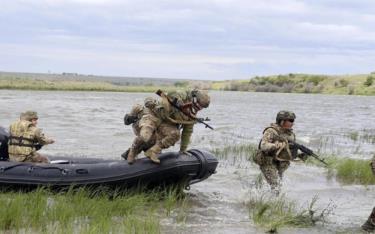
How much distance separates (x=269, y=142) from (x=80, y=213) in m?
3.63

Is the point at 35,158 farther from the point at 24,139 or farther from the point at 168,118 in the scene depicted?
the point at 168,118

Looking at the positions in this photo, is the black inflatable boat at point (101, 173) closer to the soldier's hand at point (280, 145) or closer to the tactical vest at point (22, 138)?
the tactical vest at point (22, 138)

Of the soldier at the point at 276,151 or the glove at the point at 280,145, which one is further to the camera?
the soldier at the point at 276,151

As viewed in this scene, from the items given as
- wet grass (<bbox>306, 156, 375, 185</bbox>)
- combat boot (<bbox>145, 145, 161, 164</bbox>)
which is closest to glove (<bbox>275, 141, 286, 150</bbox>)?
combat boot (<bbox>145, 145, 161, 164</bbox>)

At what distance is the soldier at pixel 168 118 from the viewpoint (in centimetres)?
912

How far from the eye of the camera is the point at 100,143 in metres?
19.3

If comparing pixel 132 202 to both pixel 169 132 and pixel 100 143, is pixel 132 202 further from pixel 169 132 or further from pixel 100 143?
pixel 100 143

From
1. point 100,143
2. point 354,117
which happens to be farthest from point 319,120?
point 100,143

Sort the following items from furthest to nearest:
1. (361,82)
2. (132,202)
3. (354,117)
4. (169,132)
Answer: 1. (361,82)
2. (354,117)
3. (169,132)
4. (132,202)

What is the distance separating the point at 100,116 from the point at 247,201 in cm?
2211

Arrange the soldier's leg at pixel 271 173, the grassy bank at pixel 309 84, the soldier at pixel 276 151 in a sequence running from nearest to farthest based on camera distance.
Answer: the soldier at pixel 276 151 < the soldier's leg at pixel 271 173 < the grassy bank at pixel 309 84

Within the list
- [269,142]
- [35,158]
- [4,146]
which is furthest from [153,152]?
[4,146]

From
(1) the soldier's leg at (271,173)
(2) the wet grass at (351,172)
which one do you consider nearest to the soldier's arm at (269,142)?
(1) the soldier's leg at (271,173)

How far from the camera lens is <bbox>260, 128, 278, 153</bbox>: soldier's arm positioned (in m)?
9.80
